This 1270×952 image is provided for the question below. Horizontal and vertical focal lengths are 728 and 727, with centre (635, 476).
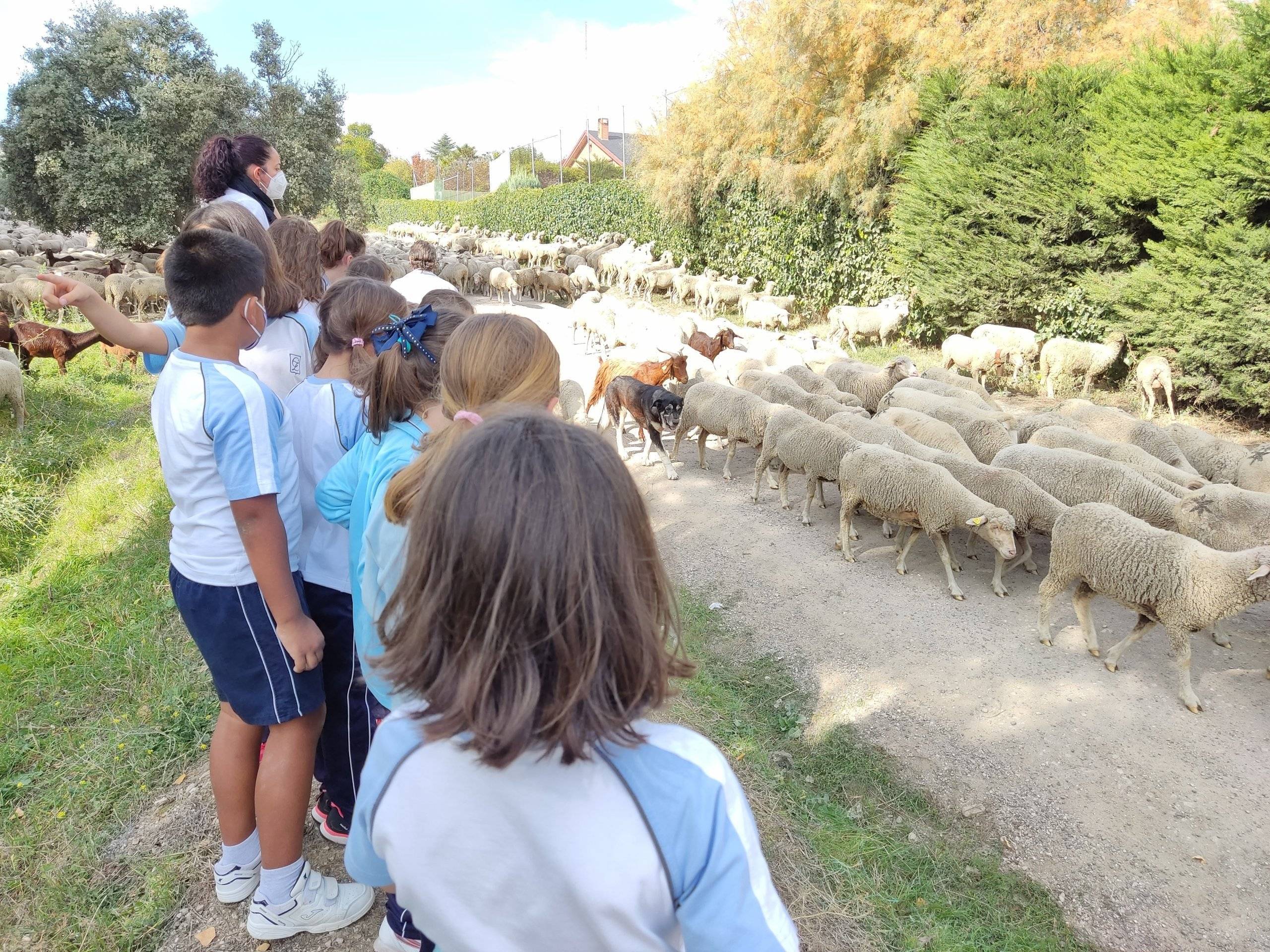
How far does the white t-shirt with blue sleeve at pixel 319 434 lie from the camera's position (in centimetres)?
266

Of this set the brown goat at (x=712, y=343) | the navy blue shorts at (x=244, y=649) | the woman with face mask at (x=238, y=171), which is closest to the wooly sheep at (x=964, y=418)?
the brown goat at (x=712, y=343)

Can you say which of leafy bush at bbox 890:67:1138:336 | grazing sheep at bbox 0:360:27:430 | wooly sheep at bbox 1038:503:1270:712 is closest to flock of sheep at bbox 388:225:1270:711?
wooly sheep at bbox 1038:503:1270:712

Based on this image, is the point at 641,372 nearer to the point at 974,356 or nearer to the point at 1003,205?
the point at 974,356

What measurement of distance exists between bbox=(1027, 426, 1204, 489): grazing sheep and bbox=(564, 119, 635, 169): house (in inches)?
1744

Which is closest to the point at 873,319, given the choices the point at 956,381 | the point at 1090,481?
the point at 956,381

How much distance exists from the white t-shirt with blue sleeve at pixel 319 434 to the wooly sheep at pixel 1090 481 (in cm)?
539

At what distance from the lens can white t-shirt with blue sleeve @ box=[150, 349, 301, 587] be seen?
2148mm

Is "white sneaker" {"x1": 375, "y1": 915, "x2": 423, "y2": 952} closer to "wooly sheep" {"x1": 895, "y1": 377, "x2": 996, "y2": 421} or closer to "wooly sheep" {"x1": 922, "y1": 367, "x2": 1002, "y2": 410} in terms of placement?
"wooly sheep" {"x1": 895, "y1": 377, "x2": 996, "y2": 421}

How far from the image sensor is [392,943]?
2385 millimetres

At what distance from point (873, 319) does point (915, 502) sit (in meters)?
9.36

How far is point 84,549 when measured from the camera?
→ 21.2 ft

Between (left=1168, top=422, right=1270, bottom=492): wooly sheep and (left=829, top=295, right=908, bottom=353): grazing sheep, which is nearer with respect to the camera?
(left=1168, top=422, right=1270, bottom=492): wooly sheep

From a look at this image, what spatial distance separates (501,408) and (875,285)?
50.5 feet

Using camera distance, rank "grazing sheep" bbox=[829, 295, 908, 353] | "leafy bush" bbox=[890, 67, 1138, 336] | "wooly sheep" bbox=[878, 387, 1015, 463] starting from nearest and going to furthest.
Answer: "wooly sheep" bbox=[878, 387, 1015, 463]
"leafy bush" bbox=[890, 67, 1138, 336]
"grazing sheep" bbox=[829, 295, 908, 353]
